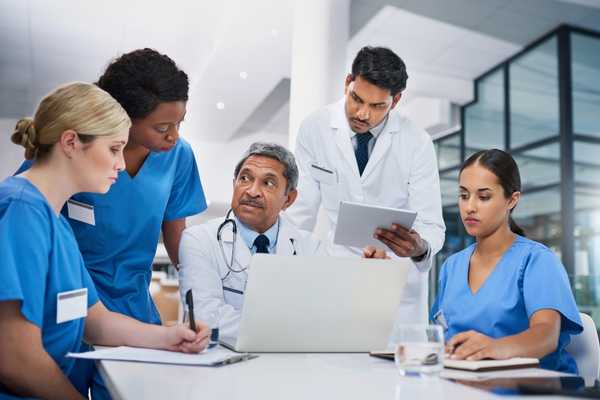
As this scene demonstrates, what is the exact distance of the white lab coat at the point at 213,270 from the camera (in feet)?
5.00

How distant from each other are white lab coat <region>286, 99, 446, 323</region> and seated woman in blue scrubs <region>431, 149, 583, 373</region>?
392mm

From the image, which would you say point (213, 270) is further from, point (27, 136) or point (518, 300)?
point (518, 300)

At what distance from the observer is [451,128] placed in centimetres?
684

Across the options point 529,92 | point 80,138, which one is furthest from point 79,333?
point 529,92

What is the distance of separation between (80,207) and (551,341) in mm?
1265

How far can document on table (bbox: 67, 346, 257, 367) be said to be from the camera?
1.06 m

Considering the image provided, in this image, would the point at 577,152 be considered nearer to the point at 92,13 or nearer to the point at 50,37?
the point at 92,13

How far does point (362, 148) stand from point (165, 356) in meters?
1.48

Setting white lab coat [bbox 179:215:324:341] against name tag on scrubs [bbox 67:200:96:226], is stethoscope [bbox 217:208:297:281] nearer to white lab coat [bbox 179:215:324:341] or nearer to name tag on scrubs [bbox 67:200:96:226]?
white lab coat [bbox 179:215:324:341]

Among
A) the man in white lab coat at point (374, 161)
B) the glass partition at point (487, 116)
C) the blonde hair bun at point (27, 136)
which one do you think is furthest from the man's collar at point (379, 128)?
the glass partition at point (487, 116)

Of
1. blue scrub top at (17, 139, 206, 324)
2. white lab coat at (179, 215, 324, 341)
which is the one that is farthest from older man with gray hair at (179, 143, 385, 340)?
blue scrub top at (17, 139, 206, 324)

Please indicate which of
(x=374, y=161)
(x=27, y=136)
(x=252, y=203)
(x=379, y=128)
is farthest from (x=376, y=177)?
(x=27, y=136)

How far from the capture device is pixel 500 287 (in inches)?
61.5

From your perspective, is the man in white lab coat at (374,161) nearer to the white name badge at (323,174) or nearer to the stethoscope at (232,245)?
the white name badge at (323,174)
